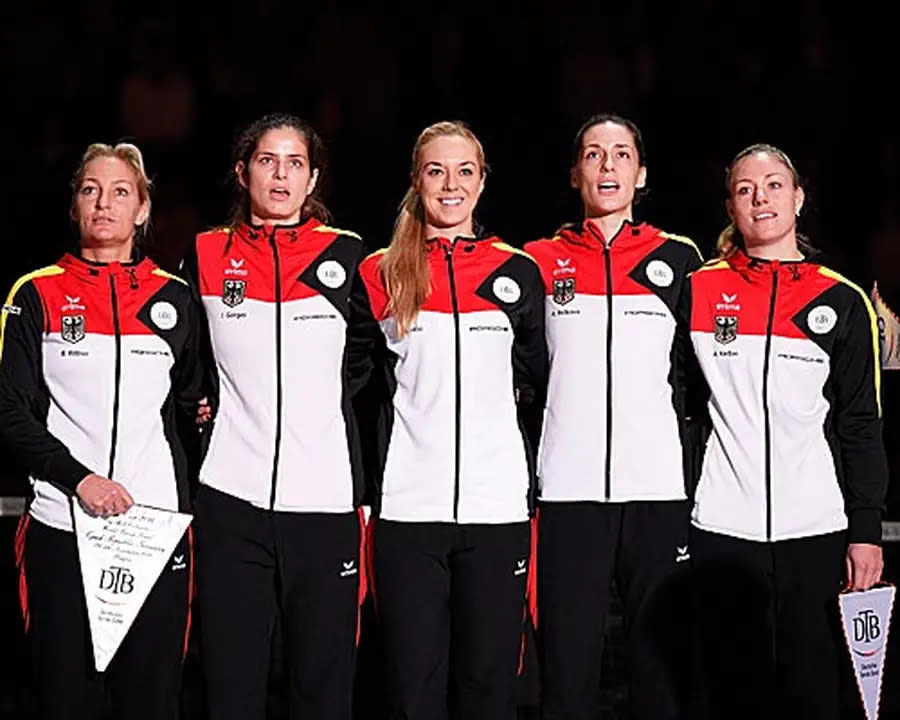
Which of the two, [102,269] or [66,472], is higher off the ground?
[102,269]

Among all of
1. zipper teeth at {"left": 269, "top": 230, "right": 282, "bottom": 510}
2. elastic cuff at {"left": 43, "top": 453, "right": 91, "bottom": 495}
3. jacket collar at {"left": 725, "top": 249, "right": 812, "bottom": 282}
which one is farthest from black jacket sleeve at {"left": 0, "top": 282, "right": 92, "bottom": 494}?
jacket collar at {"left": 725, "top": 249, "right": 812, "bottom": 282}

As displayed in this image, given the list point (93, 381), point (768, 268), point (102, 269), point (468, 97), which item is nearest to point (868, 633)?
point (768, 268)

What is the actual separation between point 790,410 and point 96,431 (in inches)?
66.7

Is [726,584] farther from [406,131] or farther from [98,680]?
[406,131]

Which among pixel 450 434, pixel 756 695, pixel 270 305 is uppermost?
pixel 270 305

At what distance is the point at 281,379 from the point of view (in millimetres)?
4133

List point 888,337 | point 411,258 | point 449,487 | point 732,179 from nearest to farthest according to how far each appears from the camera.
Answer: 1. point 449,487
2. point 411,258
3. point 732,179
4. point 888,337

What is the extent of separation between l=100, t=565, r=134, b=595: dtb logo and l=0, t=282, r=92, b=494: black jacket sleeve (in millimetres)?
215

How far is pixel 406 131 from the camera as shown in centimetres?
670

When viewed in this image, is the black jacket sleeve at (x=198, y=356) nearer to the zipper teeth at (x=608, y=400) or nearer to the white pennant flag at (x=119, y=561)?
the white pennant flag at (x=119, y=561)

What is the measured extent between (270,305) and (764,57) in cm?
328

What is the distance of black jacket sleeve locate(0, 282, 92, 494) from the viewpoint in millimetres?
4020

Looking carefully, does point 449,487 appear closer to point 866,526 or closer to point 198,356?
point 198,356

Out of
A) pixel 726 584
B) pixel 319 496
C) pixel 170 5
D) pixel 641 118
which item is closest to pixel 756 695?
→ pixel 726 584
